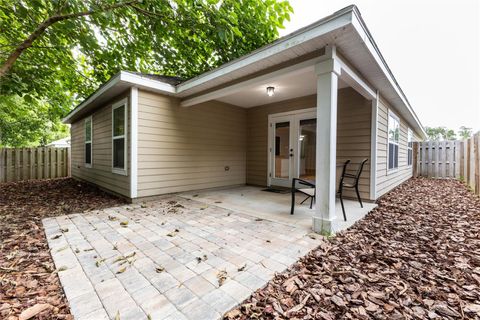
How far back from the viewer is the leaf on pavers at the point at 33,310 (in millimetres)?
1315

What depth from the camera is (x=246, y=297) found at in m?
1.49

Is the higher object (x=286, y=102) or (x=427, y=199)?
(x=286, y=102)

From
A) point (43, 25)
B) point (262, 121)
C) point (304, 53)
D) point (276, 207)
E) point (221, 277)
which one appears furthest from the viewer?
point (262, 121)

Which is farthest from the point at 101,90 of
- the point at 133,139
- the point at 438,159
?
the point at 438,159

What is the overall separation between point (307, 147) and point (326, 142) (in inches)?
142

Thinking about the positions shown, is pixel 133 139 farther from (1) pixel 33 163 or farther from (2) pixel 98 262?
(1) pixel 33 163

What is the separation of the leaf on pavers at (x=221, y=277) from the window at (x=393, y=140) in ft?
18.4

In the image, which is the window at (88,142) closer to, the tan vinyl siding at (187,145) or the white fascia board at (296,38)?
the tan vinyl siding at (187,145)

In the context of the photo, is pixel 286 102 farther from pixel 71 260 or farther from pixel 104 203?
pixel 71 260

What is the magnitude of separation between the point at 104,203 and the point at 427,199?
7258 mm

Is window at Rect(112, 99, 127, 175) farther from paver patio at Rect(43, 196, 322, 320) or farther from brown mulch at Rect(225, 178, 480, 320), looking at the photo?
brown mulch at Rect(225, 178, 480, 320)

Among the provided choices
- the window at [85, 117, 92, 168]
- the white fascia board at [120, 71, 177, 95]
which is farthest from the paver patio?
the window at [85, 117, 92, 168]

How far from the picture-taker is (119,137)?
16.2ft

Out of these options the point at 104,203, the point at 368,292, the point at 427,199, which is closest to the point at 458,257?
the point at 368,292
